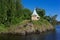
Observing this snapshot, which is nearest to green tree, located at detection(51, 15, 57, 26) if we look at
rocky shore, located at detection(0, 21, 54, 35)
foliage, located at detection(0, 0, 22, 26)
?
foliage, located at detection(0, 0, 22, 26)

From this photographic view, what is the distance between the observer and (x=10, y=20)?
105 meters

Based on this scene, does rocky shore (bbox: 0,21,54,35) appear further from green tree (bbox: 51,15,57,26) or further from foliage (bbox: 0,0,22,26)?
green tree (bbox: 51,15,57,26)

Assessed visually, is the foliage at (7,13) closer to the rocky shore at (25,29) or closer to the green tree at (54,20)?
the rocky shore at (25,29)

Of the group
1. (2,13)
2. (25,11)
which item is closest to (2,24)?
(2,13)

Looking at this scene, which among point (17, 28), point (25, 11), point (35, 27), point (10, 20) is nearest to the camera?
point (17, 28)

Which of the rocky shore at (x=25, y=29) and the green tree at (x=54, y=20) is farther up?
the green tree at (x=54, y=20)

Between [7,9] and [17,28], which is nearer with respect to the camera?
[17,28]

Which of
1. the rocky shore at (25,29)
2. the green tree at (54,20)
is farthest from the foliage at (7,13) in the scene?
the green tree at (54,20)

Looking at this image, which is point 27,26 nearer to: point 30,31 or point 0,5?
point 30,31

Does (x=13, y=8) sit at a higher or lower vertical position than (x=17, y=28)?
higher

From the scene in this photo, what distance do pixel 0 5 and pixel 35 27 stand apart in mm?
20611

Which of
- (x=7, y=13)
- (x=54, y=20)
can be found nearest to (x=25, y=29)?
(x=7, y=13)

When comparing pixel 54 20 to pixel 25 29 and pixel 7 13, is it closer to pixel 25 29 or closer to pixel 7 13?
pixel 7 13

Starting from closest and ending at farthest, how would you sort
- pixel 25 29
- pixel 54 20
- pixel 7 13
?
pixel 25 29 → pixel 7 13 → pixel 54 20
